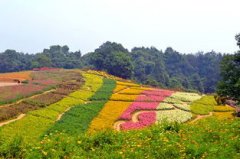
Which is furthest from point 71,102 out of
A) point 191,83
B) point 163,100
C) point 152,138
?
point 191,83

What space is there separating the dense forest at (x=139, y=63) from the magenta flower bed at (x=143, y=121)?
42.2 meters

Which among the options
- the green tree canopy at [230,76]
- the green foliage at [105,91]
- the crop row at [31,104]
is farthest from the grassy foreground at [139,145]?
the green foliage at [105,91]

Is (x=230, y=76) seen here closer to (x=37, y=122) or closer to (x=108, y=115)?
(x=108, y=115)

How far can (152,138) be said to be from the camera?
43.4 feet

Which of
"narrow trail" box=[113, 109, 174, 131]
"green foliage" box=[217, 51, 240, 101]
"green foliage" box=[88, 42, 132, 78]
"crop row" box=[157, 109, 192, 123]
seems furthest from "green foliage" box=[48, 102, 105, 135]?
"green foliage" box=[88, 42, 132, 78]

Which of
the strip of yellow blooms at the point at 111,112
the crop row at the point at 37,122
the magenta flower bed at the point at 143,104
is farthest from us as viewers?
the magenta flower bed at the point at 143,104

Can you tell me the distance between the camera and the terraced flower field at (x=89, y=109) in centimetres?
2833

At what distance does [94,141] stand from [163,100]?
3323 cm

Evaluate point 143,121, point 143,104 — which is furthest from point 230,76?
point 143,104

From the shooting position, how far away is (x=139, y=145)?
11.9 meters

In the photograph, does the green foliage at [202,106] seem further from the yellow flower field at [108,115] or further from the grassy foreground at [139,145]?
the grassy foreground at [139,145]

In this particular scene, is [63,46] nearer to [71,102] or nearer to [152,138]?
[71,102]

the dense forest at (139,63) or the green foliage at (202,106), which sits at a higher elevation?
the dense forest at (139,63)

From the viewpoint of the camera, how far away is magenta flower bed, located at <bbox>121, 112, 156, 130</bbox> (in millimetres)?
31952
